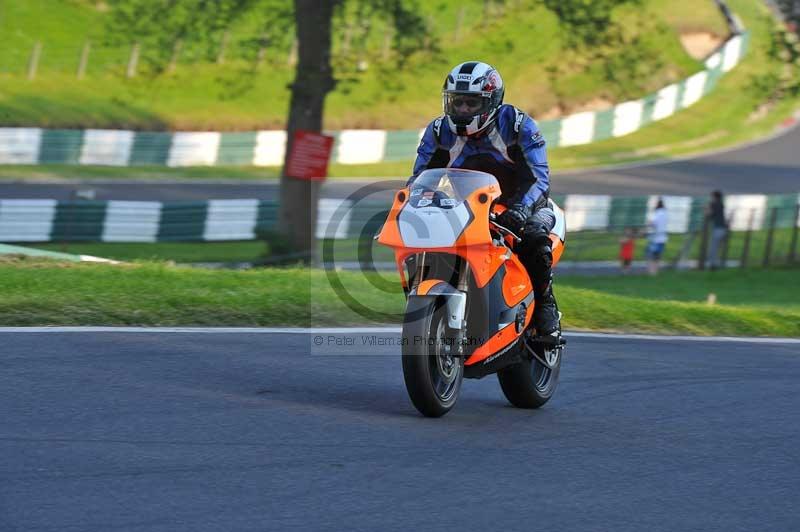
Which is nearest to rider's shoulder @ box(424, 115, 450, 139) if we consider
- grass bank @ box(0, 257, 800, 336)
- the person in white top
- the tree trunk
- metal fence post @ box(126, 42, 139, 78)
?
grass bank @ box(0, 257, 800, 336)

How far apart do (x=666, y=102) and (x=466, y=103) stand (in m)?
41.7

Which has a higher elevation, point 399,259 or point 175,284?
point 399,259

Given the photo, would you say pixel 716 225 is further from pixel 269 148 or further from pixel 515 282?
pixel 515 282

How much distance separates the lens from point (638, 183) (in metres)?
37.6

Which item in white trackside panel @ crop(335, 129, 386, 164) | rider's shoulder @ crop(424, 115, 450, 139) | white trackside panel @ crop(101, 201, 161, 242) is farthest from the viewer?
white trackside panel @ crop(335, 129, 386, 164)

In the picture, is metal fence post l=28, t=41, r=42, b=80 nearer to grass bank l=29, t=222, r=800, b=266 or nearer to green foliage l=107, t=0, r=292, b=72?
grass bank l=29, t=222, r=800, b=266

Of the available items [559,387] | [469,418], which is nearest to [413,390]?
[469,418]

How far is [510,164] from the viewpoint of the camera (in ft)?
25.2

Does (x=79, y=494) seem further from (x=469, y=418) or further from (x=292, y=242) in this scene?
(x=292, y=242)

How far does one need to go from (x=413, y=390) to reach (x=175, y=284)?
15.6 ft

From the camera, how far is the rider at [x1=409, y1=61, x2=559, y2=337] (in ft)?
24.1

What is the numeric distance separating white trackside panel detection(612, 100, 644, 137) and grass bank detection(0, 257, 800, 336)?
31540mm

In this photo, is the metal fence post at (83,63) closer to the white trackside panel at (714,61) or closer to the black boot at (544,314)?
the white trackside panel at (714,61)

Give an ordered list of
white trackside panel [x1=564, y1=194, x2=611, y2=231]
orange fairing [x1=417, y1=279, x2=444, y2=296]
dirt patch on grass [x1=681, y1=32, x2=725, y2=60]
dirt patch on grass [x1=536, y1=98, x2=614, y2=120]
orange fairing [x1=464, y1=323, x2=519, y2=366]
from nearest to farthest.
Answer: orange fairing [x1=417, y1=279, x2=444, y2=296], orange fairing [x1=464, y1=323, x2=519, y2=366], white trackside panel [x1=564, y1=194, x2=611, y2=231], dirt patch on grass [x1=536, y1=98, x2=614, y2=120], dirt patch on grass [x1=681, y1=32, x2=725, y2=60]
